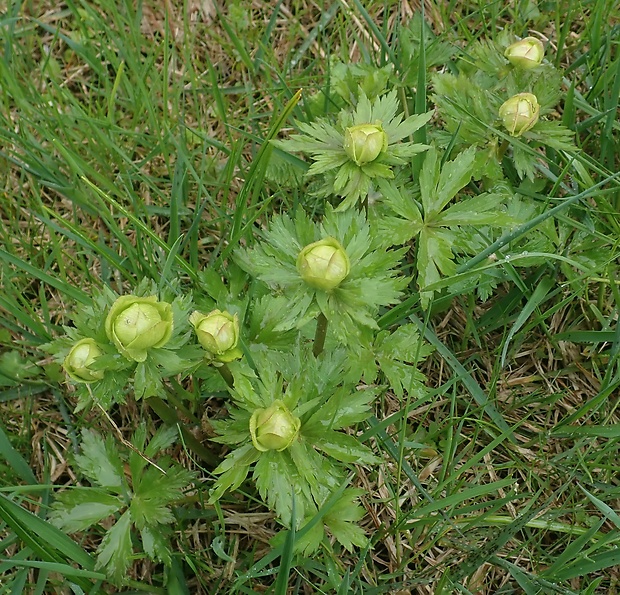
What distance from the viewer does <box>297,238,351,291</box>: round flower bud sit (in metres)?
1.51

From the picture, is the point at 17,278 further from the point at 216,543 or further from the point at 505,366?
the point at 505,366

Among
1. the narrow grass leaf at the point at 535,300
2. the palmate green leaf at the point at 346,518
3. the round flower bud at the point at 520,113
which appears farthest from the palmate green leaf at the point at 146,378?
the round flower bud at the point at 520,113

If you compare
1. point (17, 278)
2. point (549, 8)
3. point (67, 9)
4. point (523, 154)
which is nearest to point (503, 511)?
point (523, 154)

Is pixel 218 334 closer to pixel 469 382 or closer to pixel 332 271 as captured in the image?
pixel 332 271

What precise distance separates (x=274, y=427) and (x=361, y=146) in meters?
0.80

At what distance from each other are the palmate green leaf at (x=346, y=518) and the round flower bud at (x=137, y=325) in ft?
2.21

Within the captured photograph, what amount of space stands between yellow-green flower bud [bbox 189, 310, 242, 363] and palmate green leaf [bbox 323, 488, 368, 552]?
0.51 metres

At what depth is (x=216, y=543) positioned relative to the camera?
1.71 m

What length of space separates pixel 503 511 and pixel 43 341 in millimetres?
1681

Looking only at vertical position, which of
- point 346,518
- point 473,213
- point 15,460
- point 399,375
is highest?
point 473,213

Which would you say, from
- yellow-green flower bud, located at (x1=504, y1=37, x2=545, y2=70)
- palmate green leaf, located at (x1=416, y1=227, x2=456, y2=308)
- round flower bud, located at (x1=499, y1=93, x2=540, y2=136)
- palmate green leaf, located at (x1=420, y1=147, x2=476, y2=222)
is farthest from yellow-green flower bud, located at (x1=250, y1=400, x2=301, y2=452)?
yellow-green flower bud, located at (x1=504, y1=37, x2=545, y2=70)

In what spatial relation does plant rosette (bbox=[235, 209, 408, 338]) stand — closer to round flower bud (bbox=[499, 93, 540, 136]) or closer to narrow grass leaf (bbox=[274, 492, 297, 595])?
narrow grass leaf (bbox=[274, 492, 297, 595])

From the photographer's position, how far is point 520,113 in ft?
6.70

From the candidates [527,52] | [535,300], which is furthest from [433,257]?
[527,52]
